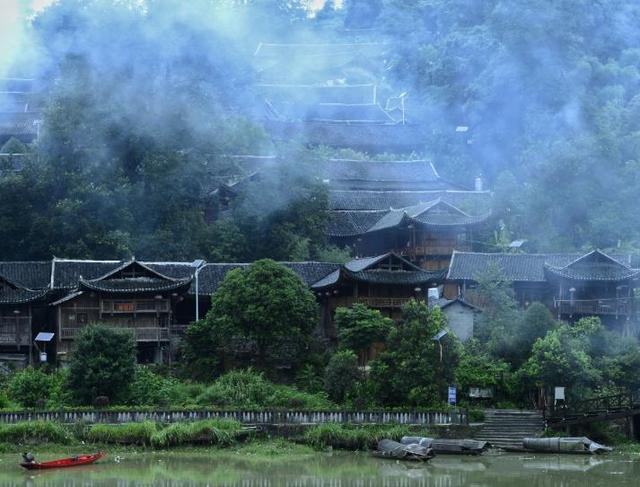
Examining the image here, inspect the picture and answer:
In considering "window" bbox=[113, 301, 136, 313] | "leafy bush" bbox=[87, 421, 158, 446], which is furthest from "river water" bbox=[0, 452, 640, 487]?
"window" bbox=[113, 301, 136, 313]

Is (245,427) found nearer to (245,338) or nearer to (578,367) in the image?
(245,338)

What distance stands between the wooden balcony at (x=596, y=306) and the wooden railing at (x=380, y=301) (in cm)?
406

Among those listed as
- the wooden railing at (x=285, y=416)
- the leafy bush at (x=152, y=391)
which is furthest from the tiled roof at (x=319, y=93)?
the wooden railing at (x=285, y=416)

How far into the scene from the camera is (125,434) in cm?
2980

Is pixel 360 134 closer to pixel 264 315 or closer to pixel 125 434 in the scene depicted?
pixel 264 315

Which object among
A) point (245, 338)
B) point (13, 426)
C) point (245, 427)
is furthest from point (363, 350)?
point (13, 426)

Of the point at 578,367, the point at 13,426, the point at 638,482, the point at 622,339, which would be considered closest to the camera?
the point at 638,482

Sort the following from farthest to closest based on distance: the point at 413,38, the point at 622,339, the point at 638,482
A: the point at 413,38 < the point at 622,339 < the point at 638,482

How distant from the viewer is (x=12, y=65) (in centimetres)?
6159

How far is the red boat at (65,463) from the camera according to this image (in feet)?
89.4

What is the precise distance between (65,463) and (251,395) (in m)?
5.87

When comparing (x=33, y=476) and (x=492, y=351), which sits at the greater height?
(x=492, y=351)

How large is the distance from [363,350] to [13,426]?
9.26m

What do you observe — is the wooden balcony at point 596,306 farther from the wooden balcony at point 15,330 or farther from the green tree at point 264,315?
the wooden balcony at point 15,330
